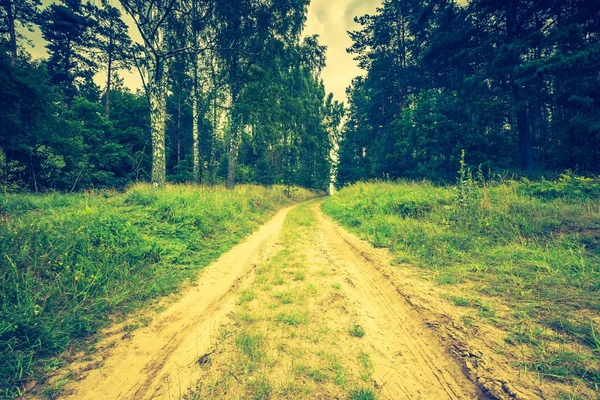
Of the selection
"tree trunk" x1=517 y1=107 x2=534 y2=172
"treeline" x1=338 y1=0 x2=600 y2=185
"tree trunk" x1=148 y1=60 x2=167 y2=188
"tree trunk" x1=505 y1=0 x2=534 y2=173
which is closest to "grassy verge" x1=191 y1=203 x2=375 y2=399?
"tree trunk" x1=148 y1=60 x2=167 y2=188

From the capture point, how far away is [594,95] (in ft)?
30.9

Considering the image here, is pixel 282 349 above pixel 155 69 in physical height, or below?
below

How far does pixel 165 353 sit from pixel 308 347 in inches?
63.1

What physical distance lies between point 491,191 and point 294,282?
7484 millimetres

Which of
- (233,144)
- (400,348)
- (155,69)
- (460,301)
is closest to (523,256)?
(460,301)

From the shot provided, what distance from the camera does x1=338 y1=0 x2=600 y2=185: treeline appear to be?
972 centimetres

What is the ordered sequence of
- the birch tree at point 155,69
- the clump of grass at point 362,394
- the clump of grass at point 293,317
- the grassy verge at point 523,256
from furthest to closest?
the birch tree at point 155,69
the clump of grass at point 293,317
the grassy verge at point 523,256
the clump of grass at point 362,394

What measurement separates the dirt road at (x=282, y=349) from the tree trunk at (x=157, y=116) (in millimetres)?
7832

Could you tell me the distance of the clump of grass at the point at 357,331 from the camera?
8.74 ft

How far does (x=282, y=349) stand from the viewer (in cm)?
239

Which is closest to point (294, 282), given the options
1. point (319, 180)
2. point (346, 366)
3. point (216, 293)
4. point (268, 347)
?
point (216, 293)

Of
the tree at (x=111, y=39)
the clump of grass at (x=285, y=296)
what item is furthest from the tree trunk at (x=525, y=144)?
the tree at (x=111, y=39)

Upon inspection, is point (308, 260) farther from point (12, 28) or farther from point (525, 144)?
point (12, 28)

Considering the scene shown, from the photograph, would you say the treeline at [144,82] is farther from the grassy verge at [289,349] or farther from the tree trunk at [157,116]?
the grassy verge at [289,349]
